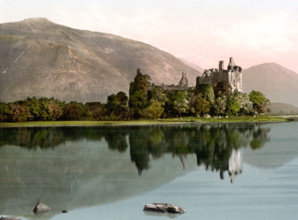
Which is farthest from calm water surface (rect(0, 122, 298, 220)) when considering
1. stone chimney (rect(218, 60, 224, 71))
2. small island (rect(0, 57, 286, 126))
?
stone chimney (rect(218, 60, 224, 71))

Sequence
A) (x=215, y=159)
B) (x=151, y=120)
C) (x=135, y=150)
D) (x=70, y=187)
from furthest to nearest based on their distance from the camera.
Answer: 1. (x=151, y=120)
2. (x=135, y=150)
3. (x=215, y=159)
4. (x=70, y=187)

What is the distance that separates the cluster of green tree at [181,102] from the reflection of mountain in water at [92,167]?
6096 centimetres

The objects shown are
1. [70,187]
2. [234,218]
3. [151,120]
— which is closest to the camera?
[234,218]

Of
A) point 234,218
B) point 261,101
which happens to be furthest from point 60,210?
point 261,101

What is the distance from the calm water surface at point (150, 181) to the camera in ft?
61.0

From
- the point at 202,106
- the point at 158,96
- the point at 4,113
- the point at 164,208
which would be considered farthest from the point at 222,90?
the point at 164,208

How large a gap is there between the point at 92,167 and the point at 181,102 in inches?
3326

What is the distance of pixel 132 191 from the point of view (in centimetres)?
2230

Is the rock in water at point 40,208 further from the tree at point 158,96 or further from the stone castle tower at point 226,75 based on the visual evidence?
the stone castle tower at point 226,75

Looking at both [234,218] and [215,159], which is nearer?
[234,218]

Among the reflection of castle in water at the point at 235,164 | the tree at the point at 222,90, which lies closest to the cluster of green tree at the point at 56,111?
the tree at the point at 222,90

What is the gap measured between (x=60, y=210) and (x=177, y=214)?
460cm

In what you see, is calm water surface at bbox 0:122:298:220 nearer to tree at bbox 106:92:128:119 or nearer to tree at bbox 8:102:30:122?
tree at bbox 8:102:30:122

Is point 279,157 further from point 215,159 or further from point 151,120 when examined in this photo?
point 151,120
